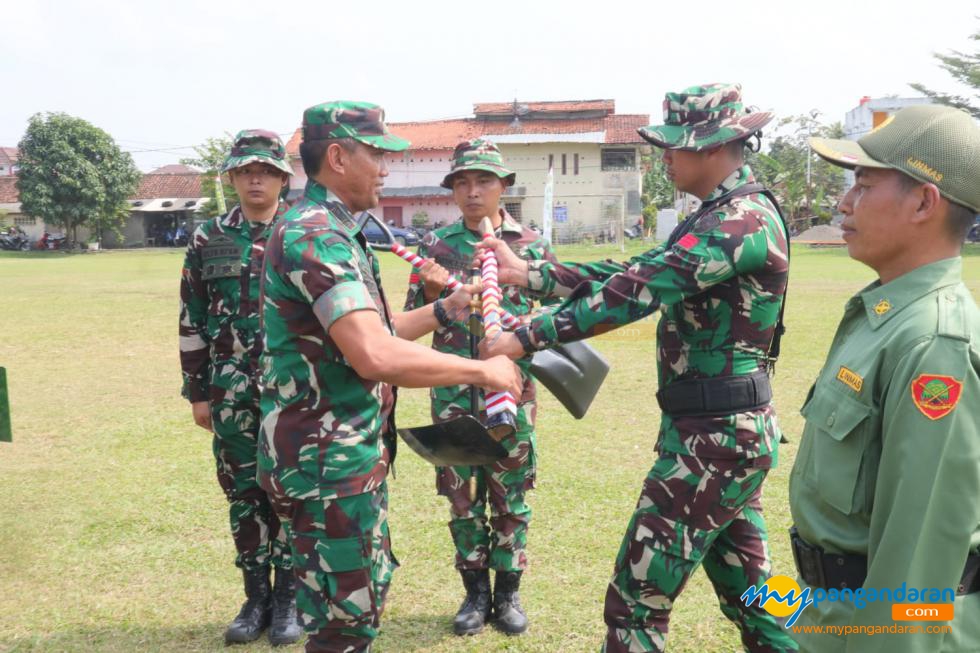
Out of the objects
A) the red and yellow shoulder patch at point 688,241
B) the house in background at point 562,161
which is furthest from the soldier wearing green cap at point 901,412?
the house in background at point 562,161

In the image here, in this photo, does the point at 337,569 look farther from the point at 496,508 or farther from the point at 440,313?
the point at 496,508

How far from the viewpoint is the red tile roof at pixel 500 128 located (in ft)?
171

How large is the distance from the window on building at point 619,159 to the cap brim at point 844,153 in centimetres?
5049

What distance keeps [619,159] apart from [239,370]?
1945 inches

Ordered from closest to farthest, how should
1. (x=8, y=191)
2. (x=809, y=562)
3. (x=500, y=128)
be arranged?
(x=809, y=562) < (x=500, y=128) < (x=8, y=191)

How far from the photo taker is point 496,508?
4.33 metres

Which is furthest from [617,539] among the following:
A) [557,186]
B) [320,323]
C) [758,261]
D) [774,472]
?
[557,186]

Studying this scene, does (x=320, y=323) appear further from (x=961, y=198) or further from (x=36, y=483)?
(x=36, y=483)

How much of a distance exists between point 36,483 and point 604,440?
15.2 ft

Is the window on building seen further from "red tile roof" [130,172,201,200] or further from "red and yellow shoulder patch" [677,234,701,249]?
"red and yellow shoulder patch" [677,234,701,249]

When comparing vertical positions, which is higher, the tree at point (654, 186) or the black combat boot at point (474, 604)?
the tree at point (654, 186)

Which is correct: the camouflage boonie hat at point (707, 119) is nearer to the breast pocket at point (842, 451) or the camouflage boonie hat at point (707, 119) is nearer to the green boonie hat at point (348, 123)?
the green boonie hat at point (348, 123)

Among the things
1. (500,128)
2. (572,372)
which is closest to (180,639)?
(572,372)

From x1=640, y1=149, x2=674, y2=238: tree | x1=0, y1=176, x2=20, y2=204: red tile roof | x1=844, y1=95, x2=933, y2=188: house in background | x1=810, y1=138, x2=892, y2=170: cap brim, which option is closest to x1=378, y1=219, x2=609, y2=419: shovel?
x1=810, y1=138, x2=892, y2=170: cap brim
